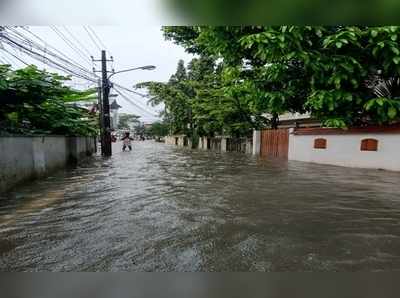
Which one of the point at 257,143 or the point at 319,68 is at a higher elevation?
the point at 319,68

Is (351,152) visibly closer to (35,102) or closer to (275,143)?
(275,143)

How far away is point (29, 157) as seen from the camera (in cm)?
891

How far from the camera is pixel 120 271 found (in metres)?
3.07

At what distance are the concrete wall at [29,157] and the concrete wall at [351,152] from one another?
1030 centimetres

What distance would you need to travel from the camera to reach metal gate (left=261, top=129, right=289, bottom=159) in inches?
675

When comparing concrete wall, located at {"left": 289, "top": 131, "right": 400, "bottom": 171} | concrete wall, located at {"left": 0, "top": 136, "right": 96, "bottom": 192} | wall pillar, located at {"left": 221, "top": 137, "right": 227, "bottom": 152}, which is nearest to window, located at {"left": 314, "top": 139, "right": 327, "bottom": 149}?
concrete wall, located at {"left": 289, "top": 131, "right": 400, "bottom": 171}

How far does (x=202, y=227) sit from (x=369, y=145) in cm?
917

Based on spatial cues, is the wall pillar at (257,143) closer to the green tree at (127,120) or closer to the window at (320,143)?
the window at (320,143)

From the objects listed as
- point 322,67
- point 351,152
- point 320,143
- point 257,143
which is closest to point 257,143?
point 257,143

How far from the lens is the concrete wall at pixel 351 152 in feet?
35.3

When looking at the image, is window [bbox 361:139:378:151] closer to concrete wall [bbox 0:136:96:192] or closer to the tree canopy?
the tree canopy

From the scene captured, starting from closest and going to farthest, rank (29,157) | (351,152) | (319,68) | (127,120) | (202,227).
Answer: (202,227) → (29,157) → (319,68) → (351,152) → (127,120)

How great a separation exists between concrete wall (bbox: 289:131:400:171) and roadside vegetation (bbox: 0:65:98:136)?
9467mm
